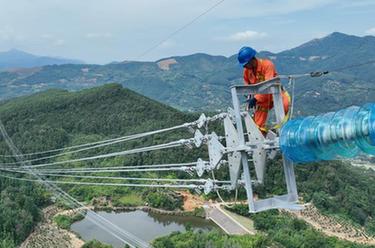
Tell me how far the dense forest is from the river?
51.7 inches

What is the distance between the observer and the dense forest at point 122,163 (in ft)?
111

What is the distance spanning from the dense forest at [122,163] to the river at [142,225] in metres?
1.31

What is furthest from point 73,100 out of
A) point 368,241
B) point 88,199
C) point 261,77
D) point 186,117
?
point 261,77

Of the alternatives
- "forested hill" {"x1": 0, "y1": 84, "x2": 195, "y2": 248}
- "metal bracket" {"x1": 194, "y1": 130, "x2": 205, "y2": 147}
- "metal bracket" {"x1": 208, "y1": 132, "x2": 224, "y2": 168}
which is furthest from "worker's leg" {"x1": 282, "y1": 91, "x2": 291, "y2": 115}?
"forested hill" {"x1": 0, "y1": 84, "x2": 195, "y2": 248}

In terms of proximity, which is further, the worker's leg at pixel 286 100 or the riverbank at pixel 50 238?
the riverbank at pixel 50 238

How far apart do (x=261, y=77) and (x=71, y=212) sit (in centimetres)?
3821

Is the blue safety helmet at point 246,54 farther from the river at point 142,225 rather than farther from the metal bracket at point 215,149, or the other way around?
A: the river at point 142,225

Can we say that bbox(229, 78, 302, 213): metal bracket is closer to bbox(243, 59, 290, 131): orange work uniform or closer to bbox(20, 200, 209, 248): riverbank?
bbox(243, 59, 290, 131): orange work uniform

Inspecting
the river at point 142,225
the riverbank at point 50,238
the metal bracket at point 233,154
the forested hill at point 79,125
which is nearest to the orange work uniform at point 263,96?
the metal bracket at point 233,154

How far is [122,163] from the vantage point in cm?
4784

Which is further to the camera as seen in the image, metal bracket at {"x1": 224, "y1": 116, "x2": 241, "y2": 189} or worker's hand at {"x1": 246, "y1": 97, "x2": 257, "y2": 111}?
worker's hand at {"x1": 246, "y1": 97, "x2": 257, "y2": 111}

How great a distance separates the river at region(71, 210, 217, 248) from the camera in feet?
125

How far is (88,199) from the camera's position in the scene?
1758 inches

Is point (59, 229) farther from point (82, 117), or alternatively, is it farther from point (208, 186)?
point (208, 186)
